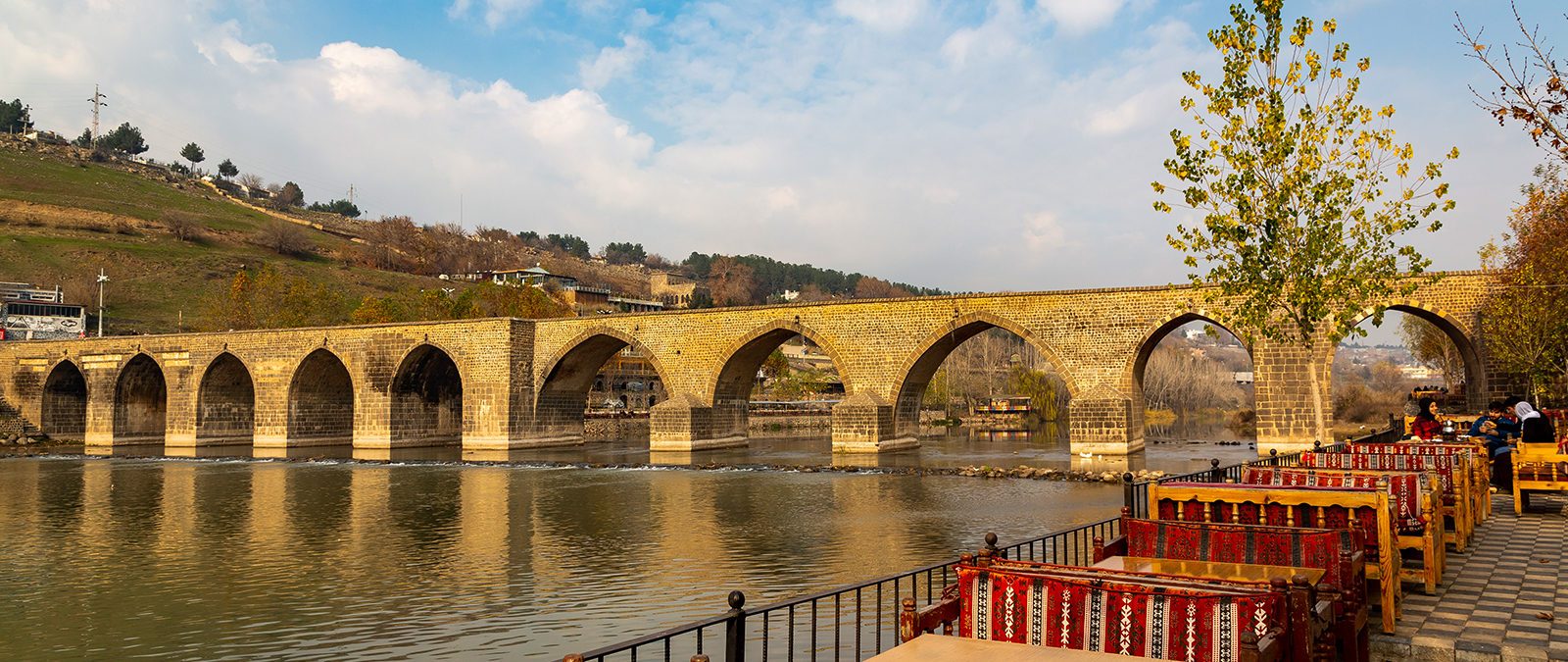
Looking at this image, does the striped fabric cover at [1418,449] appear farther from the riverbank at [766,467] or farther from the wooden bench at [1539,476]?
the riverbank at [766,467]

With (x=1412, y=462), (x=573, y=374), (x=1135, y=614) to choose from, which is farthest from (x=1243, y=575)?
(x=573, y=374)

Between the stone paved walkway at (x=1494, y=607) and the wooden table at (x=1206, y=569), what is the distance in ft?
2.73

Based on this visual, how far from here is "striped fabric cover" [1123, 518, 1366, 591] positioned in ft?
14.9

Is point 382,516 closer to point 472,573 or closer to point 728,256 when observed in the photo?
point 472,573

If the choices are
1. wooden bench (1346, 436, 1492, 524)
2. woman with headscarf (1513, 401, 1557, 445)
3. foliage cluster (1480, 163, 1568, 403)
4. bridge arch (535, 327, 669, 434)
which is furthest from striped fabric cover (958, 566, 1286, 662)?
bridge arch (535, 327, 669, 434)

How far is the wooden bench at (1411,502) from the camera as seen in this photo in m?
5.77

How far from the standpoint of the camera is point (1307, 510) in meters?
5.23

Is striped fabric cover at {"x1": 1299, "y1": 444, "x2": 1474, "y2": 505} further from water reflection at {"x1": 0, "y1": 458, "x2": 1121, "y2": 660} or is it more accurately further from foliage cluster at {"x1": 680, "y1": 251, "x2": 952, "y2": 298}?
foliage cluster at {"x1": 680, "y1": 251, "x2": 952, "y2": 298}

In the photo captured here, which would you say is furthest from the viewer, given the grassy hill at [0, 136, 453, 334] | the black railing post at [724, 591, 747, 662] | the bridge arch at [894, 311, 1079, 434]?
the grassy hill at [0, 136, 453, 334]

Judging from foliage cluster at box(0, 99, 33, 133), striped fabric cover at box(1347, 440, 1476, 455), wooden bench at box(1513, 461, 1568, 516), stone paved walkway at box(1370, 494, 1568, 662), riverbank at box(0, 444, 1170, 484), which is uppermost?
foliage cluster at box(0, 99, 33, 133)

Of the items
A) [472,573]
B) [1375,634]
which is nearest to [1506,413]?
[1375,634]

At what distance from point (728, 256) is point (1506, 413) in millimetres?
126292

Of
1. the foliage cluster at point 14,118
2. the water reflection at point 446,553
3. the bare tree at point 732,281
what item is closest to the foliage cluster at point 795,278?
the bare tree at point 732,281

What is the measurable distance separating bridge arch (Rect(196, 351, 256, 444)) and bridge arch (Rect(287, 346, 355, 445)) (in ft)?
6.25
